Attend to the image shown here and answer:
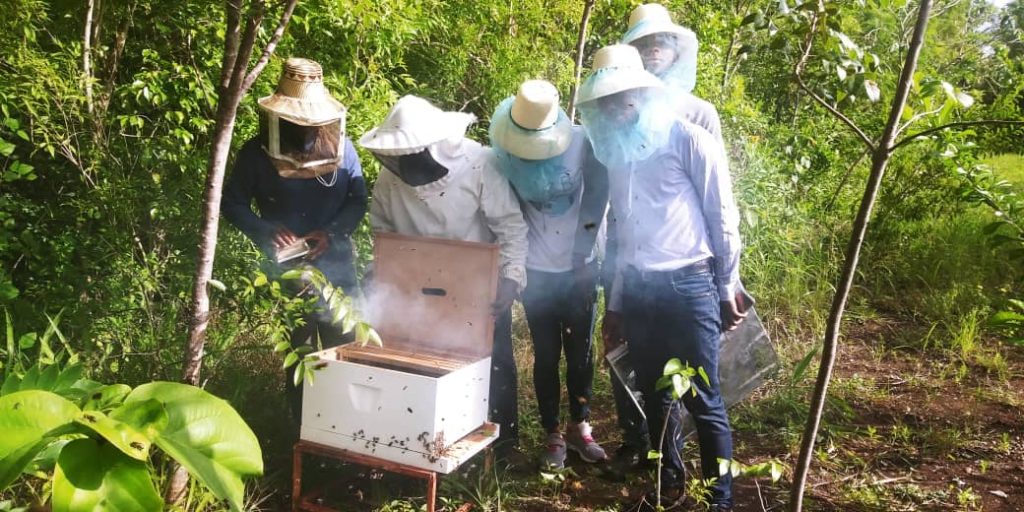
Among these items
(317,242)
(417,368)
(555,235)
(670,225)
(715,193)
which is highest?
(715,193)

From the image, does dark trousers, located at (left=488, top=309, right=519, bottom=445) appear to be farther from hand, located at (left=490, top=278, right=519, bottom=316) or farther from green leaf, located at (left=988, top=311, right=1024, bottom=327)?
green leaf, located at (left=988, top=311, right=1024, bottom=327)

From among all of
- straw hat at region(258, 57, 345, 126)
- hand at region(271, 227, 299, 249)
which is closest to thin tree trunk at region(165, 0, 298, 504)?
straw hat at region(258, 57, 345, 126)

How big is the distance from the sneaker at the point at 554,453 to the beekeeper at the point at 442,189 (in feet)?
2.12

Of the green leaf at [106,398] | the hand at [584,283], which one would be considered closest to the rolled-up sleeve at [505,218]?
the hand at [584,283]

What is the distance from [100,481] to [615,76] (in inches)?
97.8

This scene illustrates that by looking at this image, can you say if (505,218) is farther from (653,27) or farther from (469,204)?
(653,27)

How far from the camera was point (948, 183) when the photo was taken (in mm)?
5922

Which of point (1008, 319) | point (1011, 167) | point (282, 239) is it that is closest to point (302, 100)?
point (282, 239)

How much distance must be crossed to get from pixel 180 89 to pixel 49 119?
649 mm

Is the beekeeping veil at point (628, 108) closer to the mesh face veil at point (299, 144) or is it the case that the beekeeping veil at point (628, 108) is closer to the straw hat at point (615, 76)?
the straw hat at point (615, 76)

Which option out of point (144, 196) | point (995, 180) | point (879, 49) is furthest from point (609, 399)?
point (879, 49)

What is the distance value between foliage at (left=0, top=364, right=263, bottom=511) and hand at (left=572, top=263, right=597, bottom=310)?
9.19 ft

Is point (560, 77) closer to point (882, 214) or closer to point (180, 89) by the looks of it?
point (180, 89)

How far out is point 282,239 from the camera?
323cm
